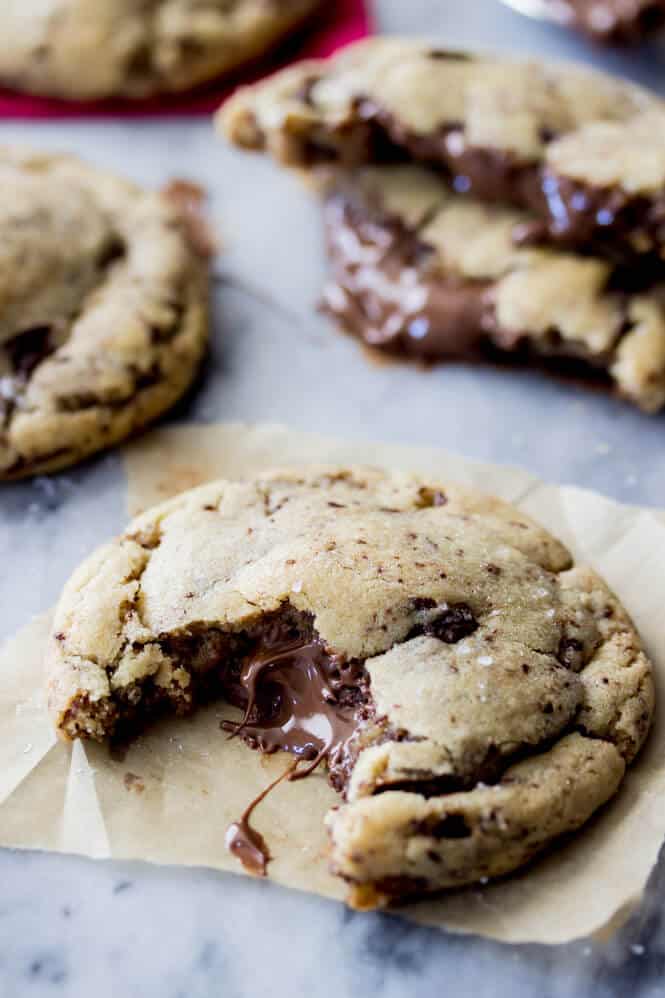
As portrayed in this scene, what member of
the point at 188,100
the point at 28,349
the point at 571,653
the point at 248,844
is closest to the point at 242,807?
the point at 248,844

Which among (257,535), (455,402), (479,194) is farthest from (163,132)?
(257,535)

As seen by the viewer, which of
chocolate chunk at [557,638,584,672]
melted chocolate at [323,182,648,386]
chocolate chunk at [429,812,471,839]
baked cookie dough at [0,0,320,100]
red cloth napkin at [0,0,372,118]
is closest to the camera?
chocolate chunk at [429,812,471,839]

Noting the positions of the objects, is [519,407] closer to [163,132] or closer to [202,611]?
[202,611]

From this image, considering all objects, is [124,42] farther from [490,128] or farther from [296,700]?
[296,700]

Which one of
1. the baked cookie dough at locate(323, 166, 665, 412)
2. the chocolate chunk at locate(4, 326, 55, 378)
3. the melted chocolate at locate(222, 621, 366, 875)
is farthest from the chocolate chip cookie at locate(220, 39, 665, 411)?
the melted chocolate at locate(222, 621, 366, 875)

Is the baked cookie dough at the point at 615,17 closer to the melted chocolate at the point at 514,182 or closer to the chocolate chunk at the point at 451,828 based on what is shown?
the melted chocolate at the point at 514,182

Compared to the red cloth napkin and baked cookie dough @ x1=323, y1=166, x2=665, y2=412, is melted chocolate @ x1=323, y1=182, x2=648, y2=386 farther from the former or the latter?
the red cloth napkin

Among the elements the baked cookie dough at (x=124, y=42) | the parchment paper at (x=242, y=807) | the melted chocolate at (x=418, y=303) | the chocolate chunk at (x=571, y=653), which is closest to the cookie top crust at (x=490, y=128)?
the melted chocolate at (x=418, y=303)

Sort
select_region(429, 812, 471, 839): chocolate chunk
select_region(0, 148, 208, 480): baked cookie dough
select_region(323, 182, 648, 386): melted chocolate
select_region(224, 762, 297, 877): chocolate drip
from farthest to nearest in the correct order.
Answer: select_region(323, 182, 648, 386): melted chocolate
select_region(0, 148, 208, 480): baked cookie dough
select_region(224, 762, 297, 877): chocolate drip
select_region(429, 812, 471, 839): chocolate chunk
